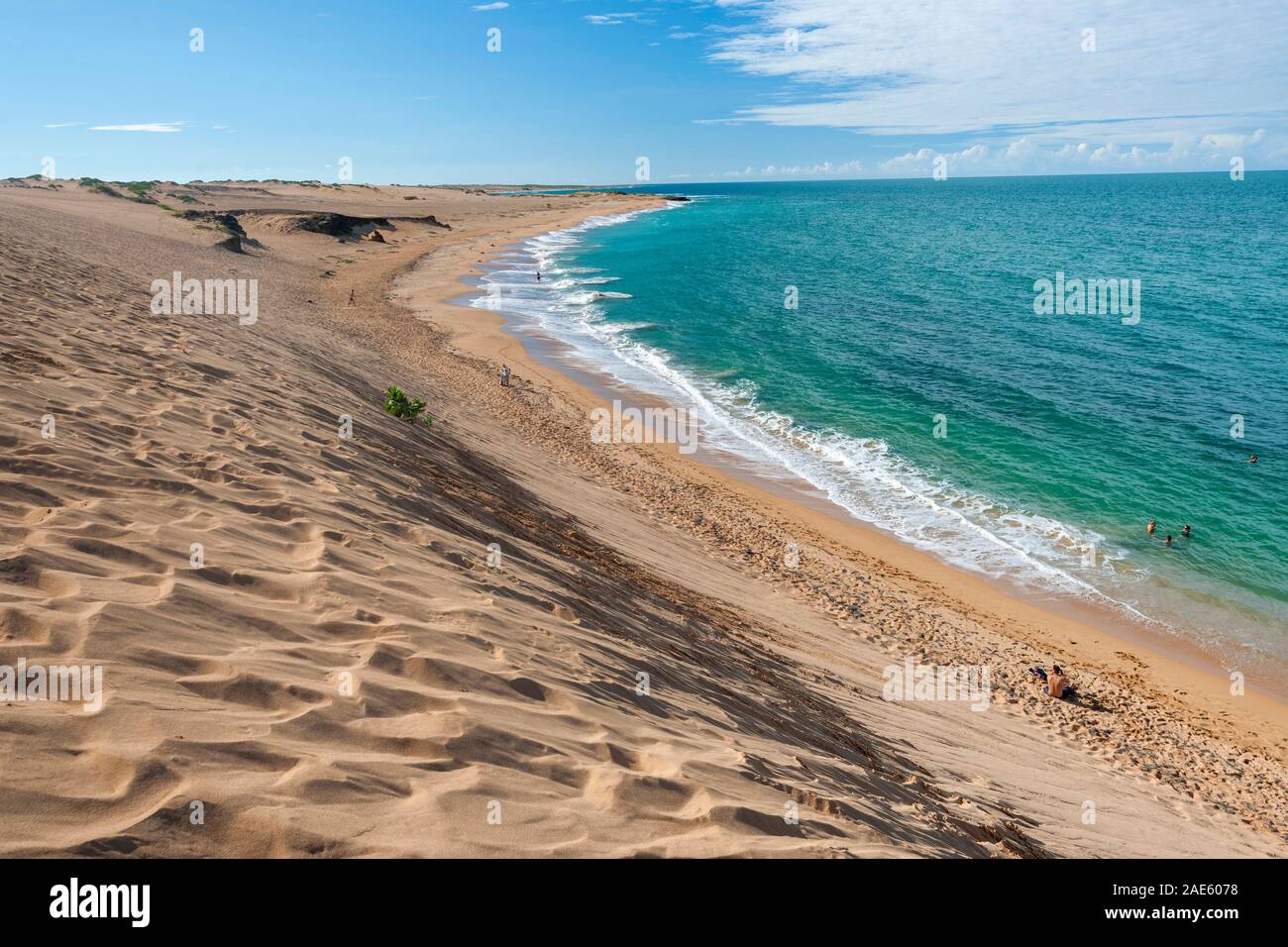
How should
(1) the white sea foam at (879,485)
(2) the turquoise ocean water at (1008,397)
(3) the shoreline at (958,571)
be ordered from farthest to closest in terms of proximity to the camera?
(2) the turquoise ocean water at (1008,397)
(1) the white sea foam at (879,485)
(3) the shoreline at (958,571)

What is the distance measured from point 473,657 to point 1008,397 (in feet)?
94.7

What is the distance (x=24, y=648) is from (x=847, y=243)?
91038 millimetres

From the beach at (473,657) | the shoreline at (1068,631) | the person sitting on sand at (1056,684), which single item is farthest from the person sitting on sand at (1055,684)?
the shoreline at (1068,631)

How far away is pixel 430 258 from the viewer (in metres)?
62.1

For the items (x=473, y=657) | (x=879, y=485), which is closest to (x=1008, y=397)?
(x=879, y=485)

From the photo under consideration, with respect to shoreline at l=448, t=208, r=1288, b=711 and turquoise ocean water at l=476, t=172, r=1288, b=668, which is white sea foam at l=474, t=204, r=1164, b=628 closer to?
turquoise ocean water at l=476, t=172, r=1288, b=668

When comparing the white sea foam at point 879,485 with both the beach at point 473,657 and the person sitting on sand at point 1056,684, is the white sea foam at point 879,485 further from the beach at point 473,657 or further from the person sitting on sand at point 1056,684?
the person sitting on sand at point 1056,684

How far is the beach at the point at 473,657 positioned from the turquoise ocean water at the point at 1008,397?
2.85m

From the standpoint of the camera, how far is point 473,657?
548 cm

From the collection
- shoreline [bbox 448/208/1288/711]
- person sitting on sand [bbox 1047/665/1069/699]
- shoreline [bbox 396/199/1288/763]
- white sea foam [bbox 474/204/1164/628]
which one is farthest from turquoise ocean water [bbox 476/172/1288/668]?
person sitting on sand [bbox 1047/665/1069/699]

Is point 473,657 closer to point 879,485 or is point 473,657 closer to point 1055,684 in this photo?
point 1055,684

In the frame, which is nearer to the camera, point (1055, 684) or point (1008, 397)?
point (1055, 684)

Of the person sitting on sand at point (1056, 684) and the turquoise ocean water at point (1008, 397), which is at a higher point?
the turquoise ocean water at point (1008, 397)

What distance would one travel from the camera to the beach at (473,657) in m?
3.72
